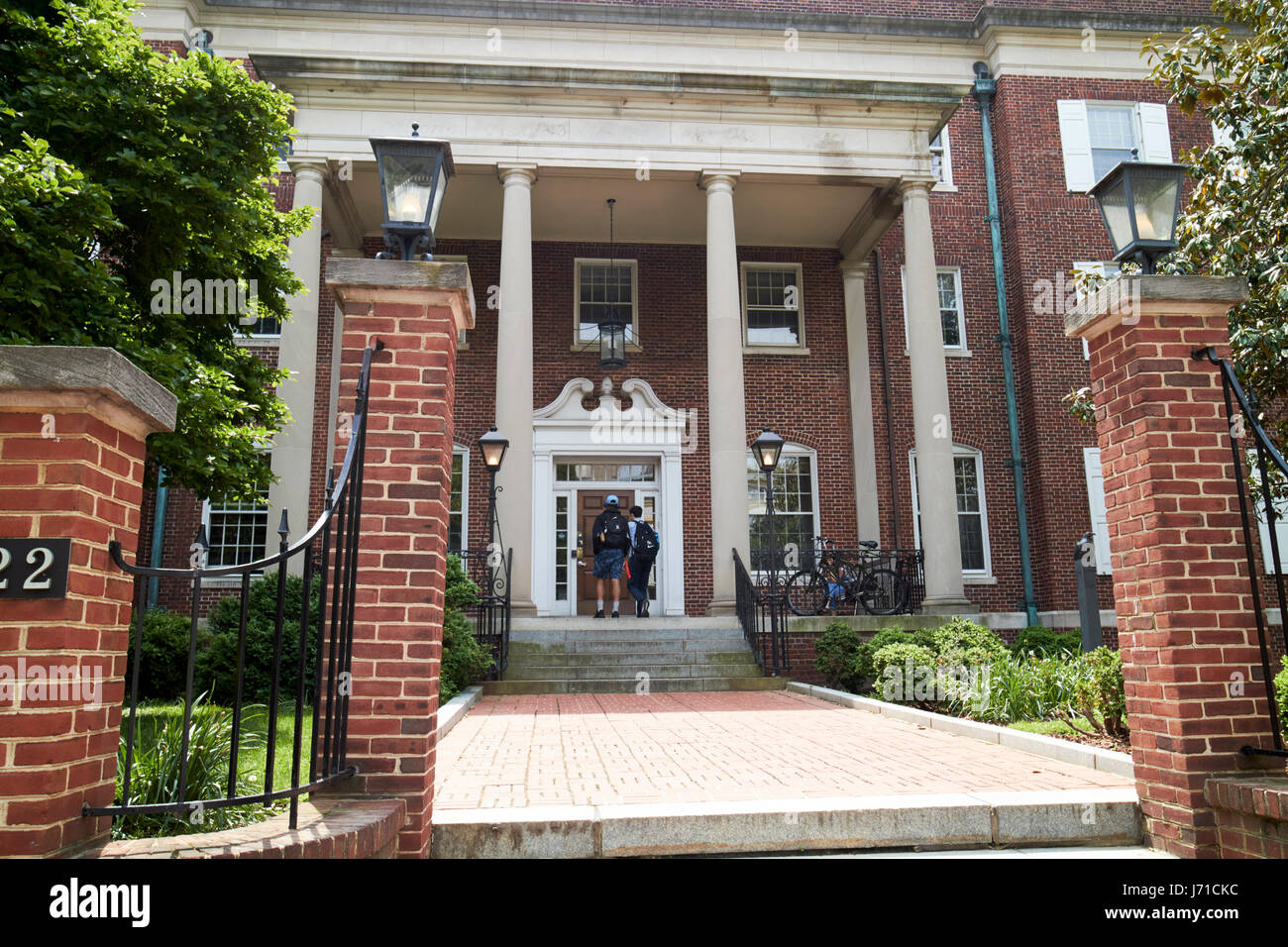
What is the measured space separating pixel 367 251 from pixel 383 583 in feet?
47.8

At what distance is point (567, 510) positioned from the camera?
55.4 feet

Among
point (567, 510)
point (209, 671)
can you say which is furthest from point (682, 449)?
point (209, 671)

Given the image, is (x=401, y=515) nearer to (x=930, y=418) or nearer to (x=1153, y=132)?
(x=930, y=418)

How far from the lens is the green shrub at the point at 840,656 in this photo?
1116cm

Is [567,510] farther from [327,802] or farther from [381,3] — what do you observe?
[327,802]

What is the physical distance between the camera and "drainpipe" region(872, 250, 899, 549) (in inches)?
675

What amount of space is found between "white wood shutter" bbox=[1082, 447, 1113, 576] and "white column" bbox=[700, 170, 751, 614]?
7497 mm

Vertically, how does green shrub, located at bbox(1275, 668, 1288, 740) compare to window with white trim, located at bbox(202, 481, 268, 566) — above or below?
below

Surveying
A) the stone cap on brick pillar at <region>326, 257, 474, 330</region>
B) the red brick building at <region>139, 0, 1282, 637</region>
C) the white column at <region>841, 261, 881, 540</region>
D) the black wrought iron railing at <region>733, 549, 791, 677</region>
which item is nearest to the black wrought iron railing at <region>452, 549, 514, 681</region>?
the red brick building at <region>139, 0, 1282, 637</region>

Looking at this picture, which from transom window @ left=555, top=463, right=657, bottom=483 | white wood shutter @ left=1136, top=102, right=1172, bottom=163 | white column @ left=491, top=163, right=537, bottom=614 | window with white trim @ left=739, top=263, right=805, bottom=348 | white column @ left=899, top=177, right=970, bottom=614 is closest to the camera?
white column @ left=491, top=163, right=537, bottom=614

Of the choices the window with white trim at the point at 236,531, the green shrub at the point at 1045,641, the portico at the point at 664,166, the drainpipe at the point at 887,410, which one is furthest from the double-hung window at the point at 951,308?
the window with white trim at the point at 236,531

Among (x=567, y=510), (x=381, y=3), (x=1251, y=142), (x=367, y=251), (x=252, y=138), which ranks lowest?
(x=567, y=510)

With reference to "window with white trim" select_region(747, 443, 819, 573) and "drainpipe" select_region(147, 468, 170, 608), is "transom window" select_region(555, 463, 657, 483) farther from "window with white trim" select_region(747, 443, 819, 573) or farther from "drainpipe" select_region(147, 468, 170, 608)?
"drainpipe" select_region(147, 468, 170, 608)

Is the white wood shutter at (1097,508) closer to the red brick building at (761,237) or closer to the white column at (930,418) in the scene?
the red brick building at (761,237)
